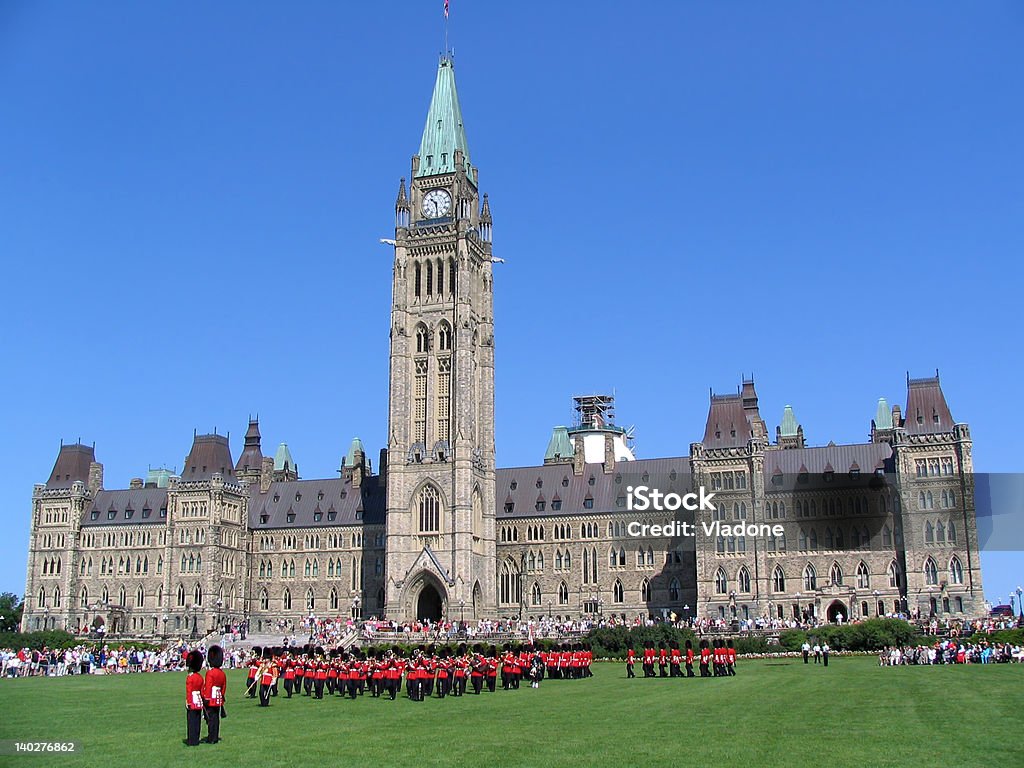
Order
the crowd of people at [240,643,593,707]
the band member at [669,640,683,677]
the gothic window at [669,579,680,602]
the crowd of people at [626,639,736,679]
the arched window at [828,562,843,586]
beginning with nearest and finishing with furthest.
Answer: the crowd of people at [240,643,593,707]
the crowd of people at [626,639,736,679]
the band member at [669,640,683,677]
the arched window at [828,562,843,586]
the gothic window at [669,579,680,602]

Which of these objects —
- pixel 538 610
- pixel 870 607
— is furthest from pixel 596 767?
pixel 538 610

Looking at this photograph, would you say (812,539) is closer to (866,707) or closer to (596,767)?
(866,707)

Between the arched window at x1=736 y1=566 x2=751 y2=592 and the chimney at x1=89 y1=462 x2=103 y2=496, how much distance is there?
2612 inches

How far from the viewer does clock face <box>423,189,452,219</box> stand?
113 metres

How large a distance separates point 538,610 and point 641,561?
413 inches

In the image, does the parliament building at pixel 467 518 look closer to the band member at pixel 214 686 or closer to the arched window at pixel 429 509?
the arched window at pixel 429 509

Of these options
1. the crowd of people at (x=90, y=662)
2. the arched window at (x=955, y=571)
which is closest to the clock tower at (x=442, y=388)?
the crowd of people at (x=90, y=662)

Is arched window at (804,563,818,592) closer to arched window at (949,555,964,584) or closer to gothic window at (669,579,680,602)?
arched window at (949,555,964,584)

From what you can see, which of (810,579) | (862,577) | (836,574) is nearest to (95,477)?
(810,579)

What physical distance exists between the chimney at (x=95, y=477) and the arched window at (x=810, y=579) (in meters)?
71.2

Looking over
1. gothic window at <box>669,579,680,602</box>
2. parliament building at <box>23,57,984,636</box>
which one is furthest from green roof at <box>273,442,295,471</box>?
gothic window at <box>669,579,680,602</box>

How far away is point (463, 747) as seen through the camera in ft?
87.1

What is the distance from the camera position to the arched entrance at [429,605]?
346 feet

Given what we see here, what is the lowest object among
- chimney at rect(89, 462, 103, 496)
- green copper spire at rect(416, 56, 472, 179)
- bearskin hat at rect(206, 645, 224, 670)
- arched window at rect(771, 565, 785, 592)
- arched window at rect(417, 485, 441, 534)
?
bearskin hat at rect(206, 645, 224, 670)
